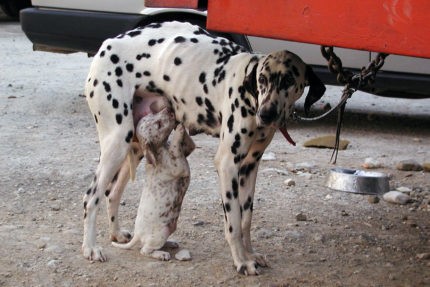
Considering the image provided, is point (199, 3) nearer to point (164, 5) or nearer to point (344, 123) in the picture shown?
point (164, 5)

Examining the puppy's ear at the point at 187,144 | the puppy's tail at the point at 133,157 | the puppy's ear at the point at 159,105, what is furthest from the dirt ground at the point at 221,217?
the puppy's ear at the point at 159,105

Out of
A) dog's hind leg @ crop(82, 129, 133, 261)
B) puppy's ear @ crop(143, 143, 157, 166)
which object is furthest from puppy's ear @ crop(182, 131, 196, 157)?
dog's hind leg @ crop(82, 129, 133, 261)

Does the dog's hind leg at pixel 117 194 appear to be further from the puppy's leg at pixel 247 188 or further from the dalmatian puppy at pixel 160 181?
the puppy's leg at pixel 247 188

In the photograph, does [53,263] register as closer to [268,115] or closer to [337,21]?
[268,115]

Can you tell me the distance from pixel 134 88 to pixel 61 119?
4146 mm

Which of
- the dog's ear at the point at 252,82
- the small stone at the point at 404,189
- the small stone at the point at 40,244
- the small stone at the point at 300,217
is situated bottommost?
the small stone at the point at 404,189

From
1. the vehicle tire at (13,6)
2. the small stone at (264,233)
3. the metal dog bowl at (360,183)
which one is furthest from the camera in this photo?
the vehicle tire at (13,6)

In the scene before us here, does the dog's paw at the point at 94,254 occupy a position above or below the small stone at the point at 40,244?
above

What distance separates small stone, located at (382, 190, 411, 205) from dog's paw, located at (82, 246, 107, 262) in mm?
2409

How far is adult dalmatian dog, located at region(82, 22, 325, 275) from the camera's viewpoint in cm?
476

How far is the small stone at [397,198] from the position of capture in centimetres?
643

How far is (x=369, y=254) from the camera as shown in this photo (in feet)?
17.4

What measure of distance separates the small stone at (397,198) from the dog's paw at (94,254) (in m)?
2.41

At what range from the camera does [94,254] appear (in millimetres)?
5035
